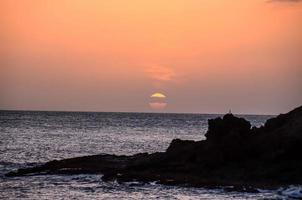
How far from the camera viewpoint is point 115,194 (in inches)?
1863

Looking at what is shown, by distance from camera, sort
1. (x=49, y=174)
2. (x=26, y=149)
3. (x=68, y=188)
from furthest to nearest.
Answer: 1. (x=26, y=149)
2. (x=49, y=174)
3. (x=68, y=188)

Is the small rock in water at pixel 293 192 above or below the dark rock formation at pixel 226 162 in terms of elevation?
below

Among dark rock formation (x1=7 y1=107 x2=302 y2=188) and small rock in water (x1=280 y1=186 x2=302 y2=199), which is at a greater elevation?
dark rock formation (x1=7 y1=107 x2=302 y2=188)

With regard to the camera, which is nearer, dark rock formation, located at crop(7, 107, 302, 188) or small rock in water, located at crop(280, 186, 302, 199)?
small rock in water, located at crop(280, 186, 302, 199)

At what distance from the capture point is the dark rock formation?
51.3 meters

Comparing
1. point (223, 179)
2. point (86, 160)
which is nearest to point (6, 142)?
point (86, 160)

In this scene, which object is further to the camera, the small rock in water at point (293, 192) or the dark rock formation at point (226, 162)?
the dark rock formation at point (226, 162)

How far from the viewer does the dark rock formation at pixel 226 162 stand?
168 feet

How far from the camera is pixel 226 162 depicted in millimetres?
54719

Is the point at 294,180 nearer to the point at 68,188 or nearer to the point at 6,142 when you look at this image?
the point at 68,188

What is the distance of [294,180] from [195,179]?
801 centimetres

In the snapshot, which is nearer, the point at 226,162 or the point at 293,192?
the point at 293,192

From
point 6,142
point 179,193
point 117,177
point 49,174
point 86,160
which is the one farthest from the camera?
point 6,142

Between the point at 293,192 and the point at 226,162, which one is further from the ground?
the point at 226,162
